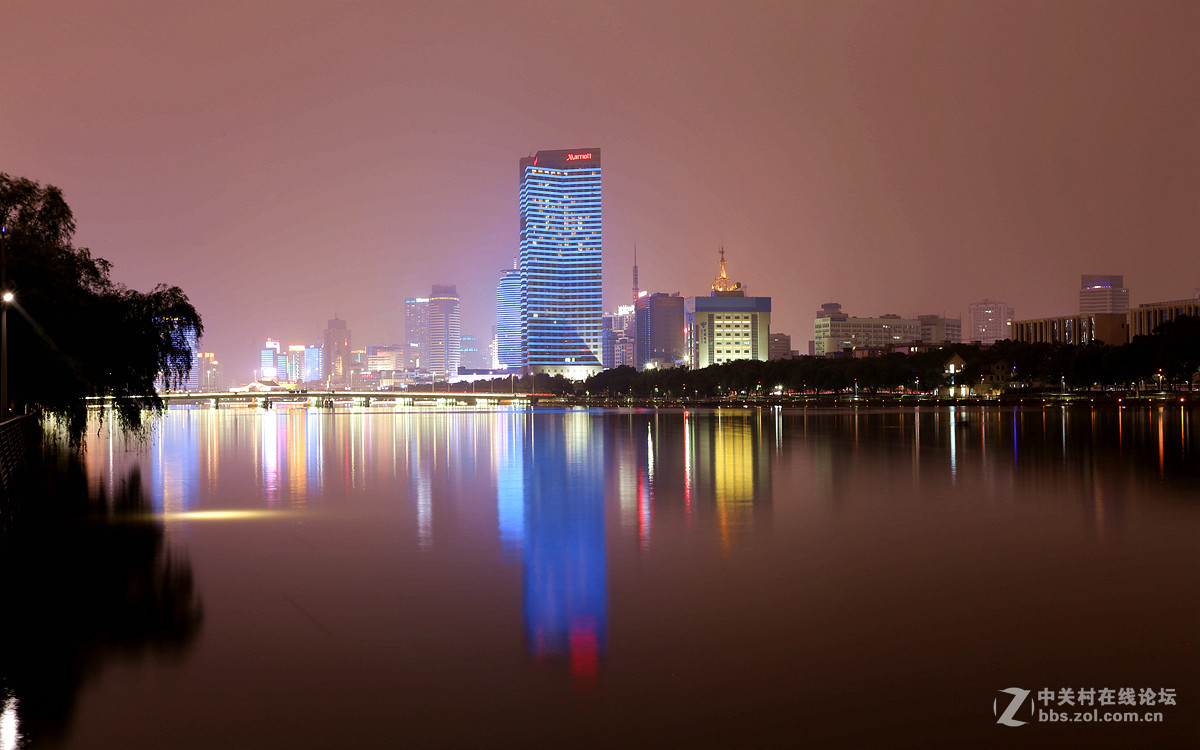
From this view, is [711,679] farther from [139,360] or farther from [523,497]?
[139,360]

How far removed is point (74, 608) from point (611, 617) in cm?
697

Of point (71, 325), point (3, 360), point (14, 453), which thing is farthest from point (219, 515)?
point (71, 325)

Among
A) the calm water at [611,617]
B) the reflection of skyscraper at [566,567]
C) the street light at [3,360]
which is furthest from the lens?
the street light at [3,360]

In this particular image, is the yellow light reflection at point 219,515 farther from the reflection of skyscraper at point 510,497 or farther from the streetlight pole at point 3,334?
the streetlight pole at point 3,334

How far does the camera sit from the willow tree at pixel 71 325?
2680 cm

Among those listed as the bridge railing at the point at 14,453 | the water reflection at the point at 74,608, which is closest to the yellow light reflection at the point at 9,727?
the water reflection at the point at 74,608

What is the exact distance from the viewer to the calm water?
27.3ft

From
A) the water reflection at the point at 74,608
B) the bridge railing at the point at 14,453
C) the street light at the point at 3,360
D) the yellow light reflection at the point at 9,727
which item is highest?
the street light at the point at 3,360

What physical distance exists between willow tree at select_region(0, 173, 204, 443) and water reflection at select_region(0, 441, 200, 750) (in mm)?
7935

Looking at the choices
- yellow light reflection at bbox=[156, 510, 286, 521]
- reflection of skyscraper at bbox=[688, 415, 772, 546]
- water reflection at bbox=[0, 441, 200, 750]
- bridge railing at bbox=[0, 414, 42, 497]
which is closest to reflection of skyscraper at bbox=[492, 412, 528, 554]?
reflection of skyscraper at bbox=[688, 415, 772, 546]

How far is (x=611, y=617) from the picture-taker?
11.8 meters

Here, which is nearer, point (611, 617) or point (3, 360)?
point (611, 617)

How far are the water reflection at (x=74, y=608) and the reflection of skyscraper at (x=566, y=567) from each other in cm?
414

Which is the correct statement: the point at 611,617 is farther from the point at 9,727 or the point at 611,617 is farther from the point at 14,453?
the point at 14,453
